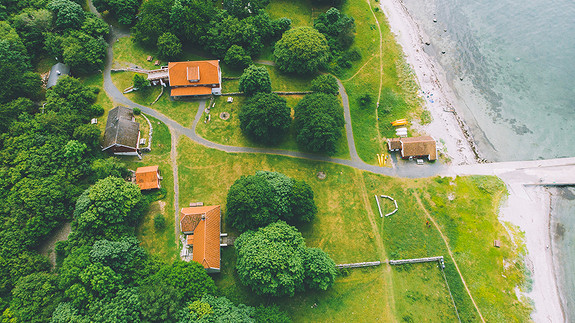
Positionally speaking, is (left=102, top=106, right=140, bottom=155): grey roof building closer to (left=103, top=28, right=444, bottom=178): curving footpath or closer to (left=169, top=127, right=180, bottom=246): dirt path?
(left=103, top=28, right=444, bottom=178): curving footpath

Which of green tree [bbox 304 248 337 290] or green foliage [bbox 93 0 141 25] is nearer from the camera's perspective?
green tree [bbox 304 248 337 290]

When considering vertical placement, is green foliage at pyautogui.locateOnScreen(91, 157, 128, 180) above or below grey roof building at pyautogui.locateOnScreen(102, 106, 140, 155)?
below

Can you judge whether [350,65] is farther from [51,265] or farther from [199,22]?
[51,265]

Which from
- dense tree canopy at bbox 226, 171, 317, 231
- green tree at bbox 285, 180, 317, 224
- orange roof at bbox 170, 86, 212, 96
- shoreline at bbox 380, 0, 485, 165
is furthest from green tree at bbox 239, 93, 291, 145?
shoreline at bbox 380, 0, 485, 165

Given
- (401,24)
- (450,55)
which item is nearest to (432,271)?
(450,55)

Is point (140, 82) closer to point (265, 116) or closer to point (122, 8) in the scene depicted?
point (122, 8)

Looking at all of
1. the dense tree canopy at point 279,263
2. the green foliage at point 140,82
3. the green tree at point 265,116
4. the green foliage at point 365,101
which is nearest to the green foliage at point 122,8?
the green foliage at point 140,82

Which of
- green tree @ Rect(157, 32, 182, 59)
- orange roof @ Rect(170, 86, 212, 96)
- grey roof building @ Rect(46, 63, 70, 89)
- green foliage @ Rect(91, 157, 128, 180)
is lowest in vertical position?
green foliage @ Rect(91, 157, 128, 180)
